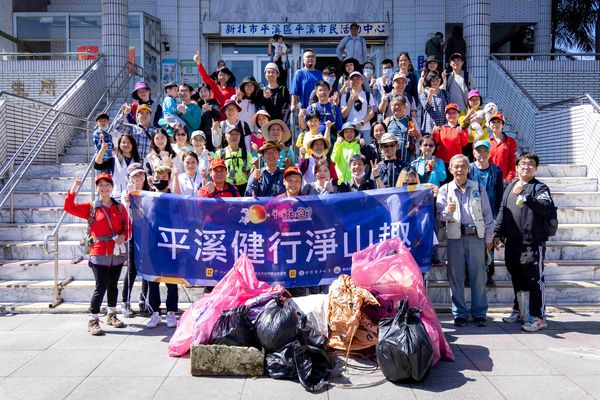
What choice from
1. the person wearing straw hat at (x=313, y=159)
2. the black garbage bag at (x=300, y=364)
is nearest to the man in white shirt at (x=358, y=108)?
the person wearing straw hat at (x=313, y=159)

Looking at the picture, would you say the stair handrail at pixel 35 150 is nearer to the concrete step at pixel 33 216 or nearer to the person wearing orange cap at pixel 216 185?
the concrete step at pixel 33 216

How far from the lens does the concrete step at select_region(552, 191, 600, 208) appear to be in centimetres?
892

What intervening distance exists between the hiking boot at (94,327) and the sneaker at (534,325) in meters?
4.85

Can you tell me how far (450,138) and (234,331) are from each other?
4577 mm

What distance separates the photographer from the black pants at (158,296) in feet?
21.1

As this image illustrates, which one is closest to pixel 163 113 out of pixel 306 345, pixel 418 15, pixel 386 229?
pixel 386 229

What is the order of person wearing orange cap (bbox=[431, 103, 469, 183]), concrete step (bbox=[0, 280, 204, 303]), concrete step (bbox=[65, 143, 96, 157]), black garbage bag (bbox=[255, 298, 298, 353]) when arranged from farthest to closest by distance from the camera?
concrete step (bbox=[65, 143, 96, 157])
person wearing orange cap (bbox=[431, 103, 469, 183])
concrete step (bbox=[0, 280, 204, 303])
black garbage bag (bbox=[255, 298, 298, 353])

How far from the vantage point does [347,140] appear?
25.4 ft

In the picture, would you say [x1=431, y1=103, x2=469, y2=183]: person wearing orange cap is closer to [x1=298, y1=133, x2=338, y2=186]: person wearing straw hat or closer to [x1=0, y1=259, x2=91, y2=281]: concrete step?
[x1=298, y1=133, x2=338, y2=186]: person wearing straw hat

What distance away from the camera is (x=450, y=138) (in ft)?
25.8

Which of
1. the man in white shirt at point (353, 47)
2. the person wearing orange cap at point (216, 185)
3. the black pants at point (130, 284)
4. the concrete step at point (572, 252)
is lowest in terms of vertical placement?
the black pants at point (130, 284)

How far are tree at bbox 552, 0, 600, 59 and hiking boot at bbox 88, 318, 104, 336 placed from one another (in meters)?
21.4

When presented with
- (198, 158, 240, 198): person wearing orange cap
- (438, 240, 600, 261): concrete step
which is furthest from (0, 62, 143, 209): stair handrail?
(438, 240, 600, 261): concrete step

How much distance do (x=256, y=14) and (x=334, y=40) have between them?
254 cm
